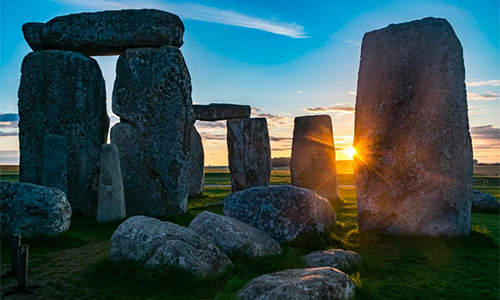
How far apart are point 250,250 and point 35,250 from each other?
3.71 metres

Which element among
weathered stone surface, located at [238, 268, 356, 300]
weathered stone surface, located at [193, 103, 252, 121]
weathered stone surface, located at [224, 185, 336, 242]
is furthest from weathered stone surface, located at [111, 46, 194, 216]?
weathered stone surface, located at [193, 103, 252, 121]

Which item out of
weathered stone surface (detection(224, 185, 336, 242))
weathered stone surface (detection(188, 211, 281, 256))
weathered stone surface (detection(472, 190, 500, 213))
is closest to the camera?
weathered stone surface (detection(188, 211, 281, 256))

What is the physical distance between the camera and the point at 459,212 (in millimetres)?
7465

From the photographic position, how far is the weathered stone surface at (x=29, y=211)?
24.2 feet

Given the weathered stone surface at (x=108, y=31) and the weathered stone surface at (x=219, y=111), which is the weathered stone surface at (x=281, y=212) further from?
the weathered stone surface at (x=219, y=111)

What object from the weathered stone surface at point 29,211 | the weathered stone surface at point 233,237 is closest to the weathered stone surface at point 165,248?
the weathered stone surface at point 233,237

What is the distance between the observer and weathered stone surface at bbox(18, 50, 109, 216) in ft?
36.5

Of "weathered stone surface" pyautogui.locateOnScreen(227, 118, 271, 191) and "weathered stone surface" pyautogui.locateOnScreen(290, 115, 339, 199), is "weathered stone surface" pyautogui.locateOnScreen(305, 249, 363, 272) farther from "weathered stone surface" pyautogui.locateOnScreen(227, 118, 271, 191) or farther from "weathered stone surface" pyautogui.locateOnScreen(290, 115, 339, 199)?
"weathered stone surface" pyautogui.locateOnScreen(227, 118, 271, 191)

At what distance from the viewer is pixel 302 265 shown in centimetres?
556

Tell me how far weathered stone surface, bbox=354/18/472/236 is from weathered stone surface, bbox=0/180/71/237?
556cm

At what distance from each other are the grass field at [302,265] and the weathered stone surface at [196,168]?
8.94m

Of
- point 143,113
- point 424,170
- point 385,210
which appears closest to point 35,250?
point 143,113

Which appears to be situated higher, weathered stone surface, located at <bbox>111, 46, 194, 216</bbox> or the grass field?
weathered stone surface, located at <bbox>111, 46, 194, 216</bbox>

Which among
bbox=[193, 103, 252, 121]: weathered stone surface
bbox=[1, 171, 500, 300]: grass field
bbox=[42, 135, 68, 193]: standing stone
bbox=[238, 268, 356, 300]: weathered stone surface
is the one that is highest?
bbox=[193, 103, 252, 121]: weathered stone surface
